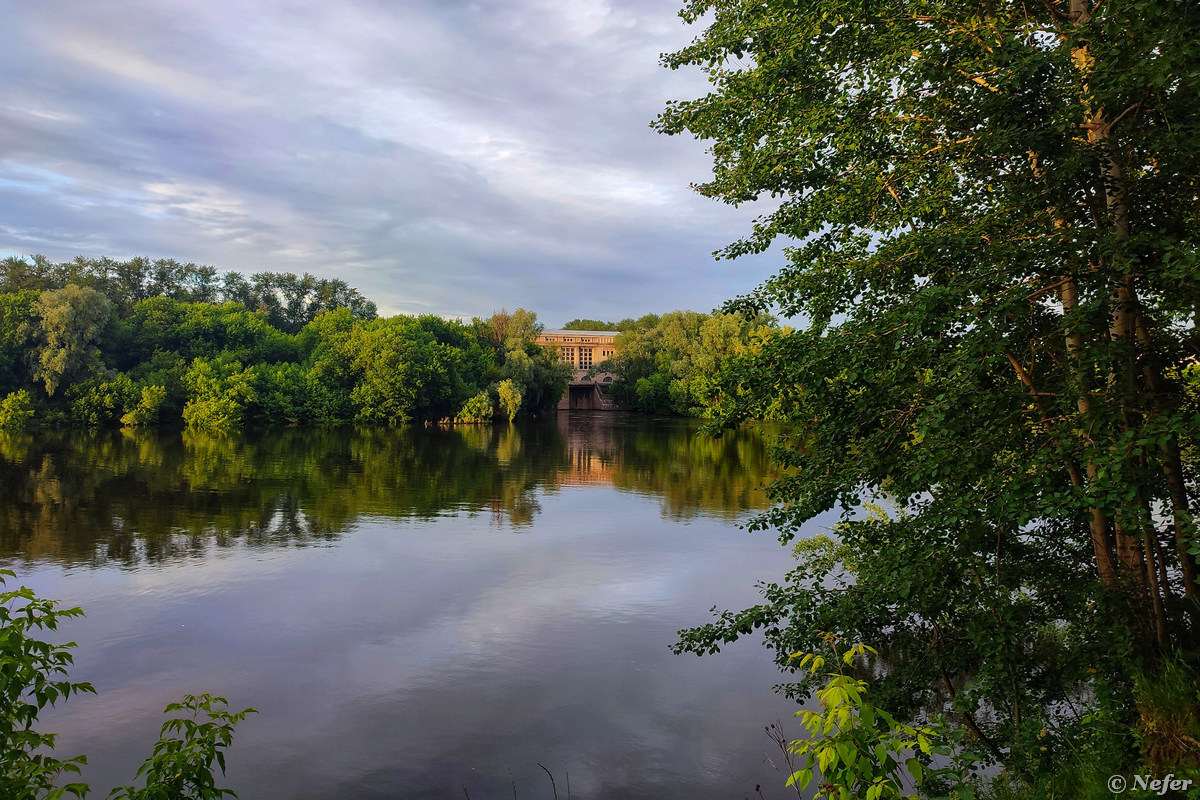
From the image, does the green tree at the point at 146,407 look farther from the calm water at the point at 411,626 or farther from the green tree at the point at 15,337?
the calm water at the point at 411,626

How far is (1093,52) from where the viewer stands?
6.09 meters

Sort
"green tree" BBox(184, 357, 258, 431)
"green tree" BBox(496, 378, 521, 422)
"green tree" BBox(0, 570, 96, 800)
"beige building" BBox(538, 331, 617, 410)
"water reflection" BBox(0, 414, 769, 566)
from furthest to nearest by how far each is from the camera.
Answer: "beige building" BBox(538, 331, 617, 410) < "green tree" BBox(496, 378, 521, 422) < "green tree" BBox(184, 357, 258, 431) < "water reflection" BBox(0, 414, 769, 566) < "green tree" BBox(0, 570, 96, 800)

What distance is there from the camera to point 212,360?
68.5 meters

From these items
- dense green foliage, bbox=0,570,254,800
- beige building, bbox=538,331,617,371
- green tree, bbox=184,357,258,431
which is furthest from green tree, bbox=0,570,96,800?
beige building, bbox=538,331,617,371

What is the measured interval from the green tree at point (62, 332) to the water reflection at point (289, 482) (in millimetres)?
6770

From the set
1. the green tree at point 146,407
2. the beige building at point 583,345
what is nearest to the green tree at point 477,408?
the green tree at point 146,407

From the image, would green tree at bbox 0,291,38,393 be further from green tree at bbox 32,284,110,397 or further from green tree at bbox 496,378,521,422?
green tree at bbox 496,378,521,422

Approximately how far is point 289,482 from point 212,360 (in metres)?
41.7

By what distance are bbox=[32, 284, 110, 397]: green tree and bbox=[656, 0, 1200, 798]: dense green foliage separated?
63.0 metres

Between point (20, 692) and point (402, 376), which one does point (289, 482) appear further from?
point (402, 376)

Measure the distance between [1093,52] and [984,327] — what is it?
2427 millimetres

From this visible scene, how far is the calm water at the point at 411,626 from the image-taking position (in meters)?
10.1

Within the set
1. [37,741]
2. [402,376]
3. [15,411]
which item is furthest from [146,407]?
[37,741]

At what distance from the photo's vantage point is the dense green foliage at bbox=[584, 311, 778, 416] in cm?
7431
